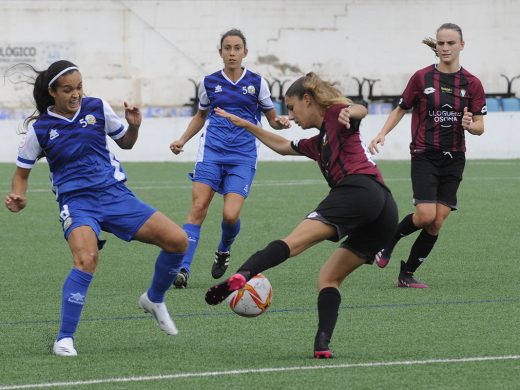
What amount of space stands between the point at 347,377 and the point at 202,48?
29.5 m

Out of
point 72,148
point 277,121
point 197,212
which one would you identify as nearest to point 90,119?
point 72,148

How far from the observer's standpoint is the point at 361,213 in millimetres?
6344

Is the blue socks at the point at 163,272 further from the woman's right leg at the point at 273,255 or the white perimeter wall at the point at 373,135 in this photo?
the white perimeter wall at the point at 373,135

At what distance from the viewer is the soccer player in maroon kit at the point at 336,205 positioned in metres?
6.32

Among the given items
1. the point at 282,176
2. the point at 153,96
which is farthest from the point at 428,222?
the point at 153,96

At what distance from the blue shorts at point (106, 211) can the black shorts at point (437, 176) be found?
10.2ft

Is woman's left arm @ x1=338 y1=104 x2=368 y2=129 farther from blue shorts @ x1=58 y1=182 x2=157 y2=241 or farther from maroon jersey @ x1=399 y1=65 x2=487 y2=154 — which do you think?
maroon jersey @ x1=399 y1=65 x2=487 y2=154

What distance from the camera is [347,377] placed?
19.3 ft

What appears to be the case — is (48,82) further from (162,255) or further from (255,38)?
(255,38)

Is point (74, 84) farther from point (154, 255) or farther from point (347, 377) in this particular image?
point (154, 255)

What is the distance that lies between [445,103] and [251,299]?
352 centimetres

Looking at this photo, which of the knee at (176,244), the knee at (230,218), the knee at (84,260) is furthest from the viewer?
the knee at (230,218)

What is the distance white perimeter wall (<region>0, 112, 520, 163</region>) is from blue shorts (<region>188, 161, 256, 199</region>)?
14.9m

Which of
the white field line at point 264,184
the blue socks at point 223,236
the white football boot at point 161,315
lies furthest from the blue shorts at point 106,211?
the white field line at point 264,184
